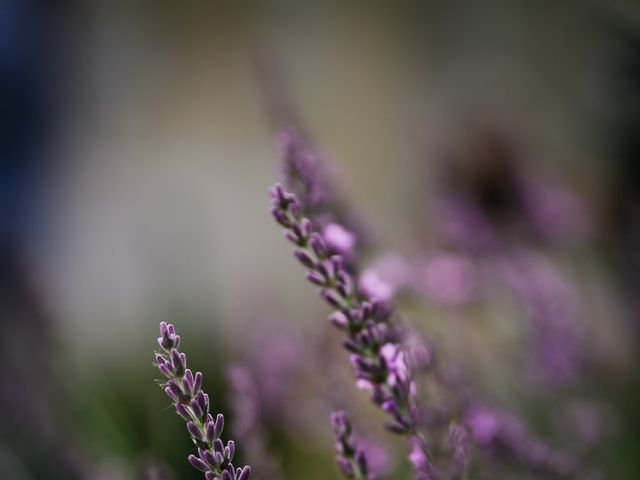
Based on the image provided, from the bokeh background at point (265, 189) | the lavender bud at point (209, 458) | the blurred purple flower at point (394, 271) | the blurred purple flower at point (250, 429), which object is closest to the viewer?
the lavender bud at point (209, 458)

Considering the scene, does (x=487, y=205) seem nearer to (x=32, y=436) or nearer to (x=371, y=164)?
(x=32, y=436)

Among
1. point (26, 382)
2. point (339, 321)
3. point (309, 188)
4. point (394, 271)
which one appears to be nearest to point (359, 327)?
point (339, 321)

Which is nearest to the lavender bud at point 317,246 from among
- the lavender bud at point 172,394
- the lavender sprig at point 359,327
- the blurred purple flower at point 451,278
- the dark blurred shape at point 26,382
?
the lavender sprig at point 359,327

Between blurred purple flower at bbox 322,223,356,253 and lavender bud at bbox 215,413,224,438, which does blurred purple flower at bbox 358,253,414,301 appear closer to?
blurred purple flower at bbox 322,223,356,253

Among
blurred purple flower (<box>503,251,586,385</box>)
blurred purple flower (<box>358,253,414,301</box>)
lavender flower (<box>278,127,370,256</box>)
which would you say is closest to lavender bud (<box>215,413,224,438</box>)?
lavender flower (<box>278,127,370,256</box>)

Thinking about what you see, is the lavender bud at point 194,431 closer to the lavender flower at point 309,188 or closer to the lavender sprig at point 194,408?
the lavender sprig at point 194,408

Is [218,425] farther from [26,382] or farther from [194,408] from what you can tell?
[26,382]

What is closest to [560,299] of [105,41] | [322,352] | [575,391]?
[575,391]
